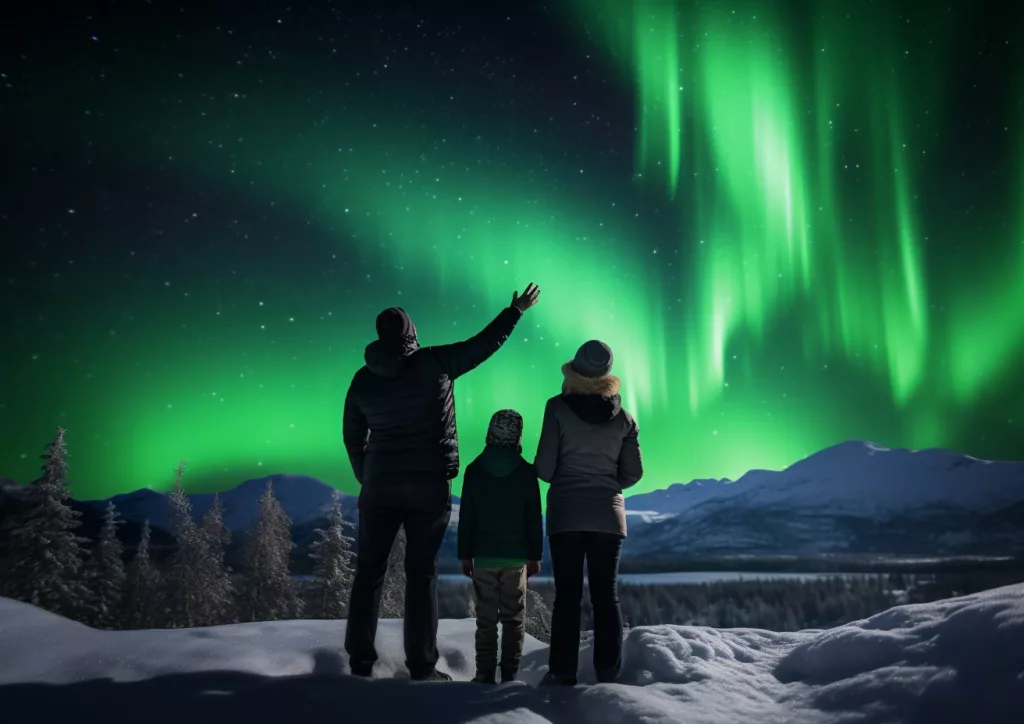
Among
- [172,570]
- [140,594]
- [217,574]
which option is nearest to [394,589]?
[217,574]

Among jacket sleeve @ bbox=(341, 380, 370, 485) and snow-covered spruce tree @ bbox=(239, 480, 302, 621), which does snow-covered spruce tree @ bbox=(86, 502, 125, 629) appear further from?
jacket sleeve @ bbox=(341, 380, 370, 485)

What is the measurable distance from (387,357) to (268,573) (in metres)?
32.8

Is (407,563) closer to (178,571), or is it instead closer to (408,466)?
(408,466)

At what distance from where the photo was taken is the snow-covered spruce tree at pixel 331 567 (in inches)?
1094

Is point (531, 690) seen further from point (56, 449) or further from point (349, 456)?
point (56, 449)

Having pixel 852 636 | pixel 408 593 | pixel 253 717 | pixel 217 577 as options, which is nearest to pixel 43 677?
pixel 253 717

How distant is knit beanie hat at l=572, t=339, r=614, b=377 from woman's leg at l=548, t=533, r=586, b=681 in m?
1.39

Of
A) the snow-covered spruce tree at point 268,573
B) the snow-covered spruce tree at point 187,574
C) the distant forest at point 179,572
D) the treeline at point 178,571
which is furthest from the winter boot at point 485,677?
the snow-covered spruce tree at point 187,574

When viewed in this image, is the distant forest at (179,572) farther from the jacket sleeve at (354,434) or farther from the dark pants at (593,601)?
the jacket sleeve at (354,434)

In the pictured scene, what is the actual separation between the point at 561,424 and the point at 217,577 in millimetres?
36004

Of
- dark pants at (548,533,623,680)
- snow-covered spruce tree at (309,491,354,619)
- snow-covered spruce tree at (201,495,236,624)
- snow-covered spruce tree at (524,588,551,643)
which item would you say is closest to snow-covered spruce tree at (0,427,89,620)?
snow-covered spruce tree at (309,491,354,619)

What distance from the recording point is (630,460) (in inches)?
217

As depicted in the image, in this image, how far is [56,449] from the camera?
23.6 meters

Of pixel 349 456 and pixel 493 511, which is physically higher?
pixel 349 456
